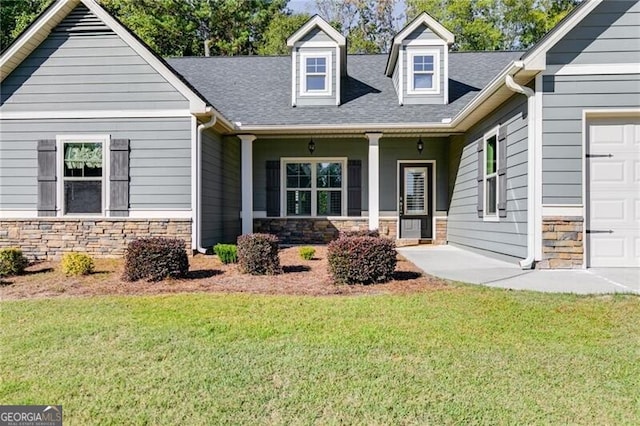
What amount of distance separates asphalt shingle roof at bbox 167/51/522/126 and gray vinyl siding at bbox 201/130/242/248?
0.93 meters

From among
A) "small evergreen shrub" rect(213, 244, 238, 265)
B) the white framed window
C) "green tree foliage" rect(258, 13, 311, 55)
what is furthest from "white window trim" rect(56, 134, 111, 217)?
"green tree foliage" rect(258, 13, 311, 55)

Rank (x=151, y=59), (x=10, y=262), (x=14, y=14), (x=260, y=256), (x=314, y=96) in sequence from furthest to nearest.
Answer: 1. (x=14, y=14)
2. (x=314, y=96)
3. (x=151, y=59)
4. (x=10, y=262)
5. (x=260, y=256)

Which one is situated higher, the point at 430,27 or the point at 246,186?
the point at 430,27

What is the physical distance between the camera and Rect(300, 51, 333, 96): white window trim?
1057cm

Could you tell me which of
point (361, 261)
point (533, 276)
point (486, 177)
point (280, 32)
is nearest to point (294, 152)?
point (486, 177)

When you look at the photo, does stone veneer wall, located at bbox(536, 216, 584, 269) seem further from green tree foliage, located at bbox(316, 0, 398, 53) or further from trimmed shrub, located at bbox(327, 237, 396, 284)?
green tree foliage, located at bbox(316, 0, 398, 53)

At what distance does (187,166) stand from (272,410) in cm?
634

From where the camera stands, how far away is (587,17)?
593 centimetres

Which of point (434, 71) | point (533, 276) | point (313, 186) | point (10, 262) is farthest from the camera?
point (313, 186)

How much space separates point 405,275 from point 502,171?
9.05 feet

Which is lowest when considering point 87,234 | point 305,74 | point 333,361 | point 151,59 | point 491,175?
point 333,361

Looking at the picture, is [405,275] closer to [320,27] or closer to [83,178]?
[83,178]

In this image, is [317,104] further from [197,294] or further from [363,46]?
[363,46]

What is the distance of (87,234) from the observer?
8008 millimetres
